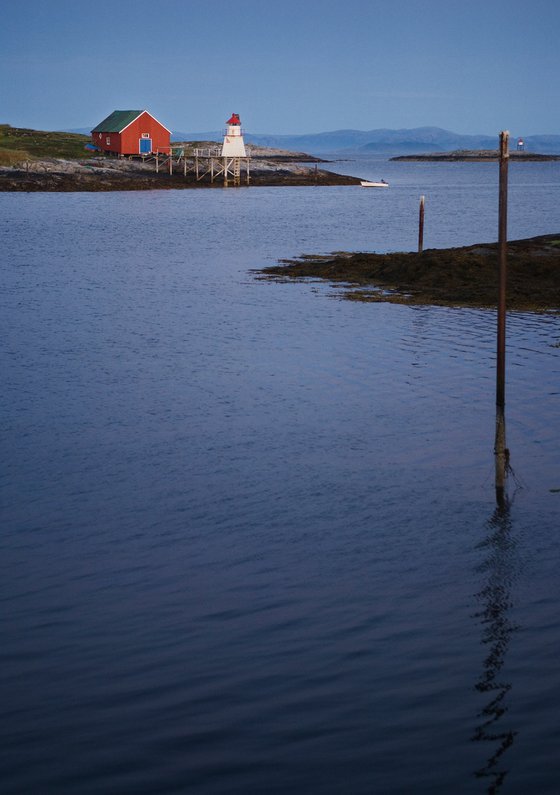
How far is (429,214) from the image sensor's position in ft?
256

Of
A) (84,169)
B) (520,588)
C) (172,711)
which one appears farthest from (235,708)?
(84,169)

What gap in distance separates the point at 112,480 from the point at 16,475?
1.43 m

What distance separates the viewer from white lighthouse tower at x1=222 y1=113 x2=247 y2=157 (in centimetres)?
11860

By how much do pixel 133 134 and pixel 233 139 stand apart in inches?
485

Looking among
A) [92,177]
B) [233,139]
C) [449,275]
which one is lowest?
[449,275]

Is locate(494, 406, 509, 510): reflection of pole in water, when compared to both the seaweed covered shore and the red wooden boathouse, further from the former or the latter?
the red wooden boathouse

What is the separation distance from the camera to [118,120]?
125312 millimetres

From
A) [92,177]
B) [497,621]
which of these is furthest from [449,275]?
[92,177]

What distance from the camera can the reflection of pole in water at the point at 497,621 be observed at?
7.57m

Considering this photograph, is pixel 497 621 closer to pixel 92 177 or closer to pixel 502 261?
pixel 502 261

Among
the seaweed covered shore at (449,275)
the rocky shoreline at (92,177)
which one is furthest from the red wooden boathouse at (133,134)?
the seaweed covered shore at (449,275)

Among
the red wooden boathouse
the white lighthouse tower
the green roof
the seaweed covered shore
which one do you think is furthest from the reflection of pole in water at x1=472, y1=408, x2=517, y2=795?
the green roof

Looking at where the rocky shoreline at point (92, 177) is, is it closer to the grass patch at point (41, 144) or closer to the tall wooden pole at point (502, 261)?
the grass patch at point (41, 144)

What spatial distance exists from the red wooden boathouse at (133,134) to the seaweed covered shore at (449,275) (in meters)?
86.3
